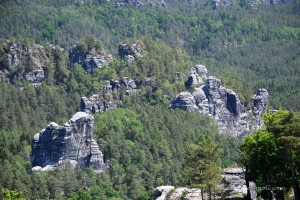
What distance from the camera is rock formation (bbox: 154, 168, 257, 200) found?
59781 mm

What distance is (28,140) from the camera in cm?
13588

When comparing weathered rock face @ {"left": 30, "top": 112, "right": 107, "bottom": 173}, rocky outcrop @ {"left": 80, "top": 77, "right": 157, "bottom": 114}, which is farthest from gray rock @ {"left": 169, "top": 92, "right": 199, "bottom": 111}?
weathered rock face @ {"left": 30, "top": 112, "right": 107, "bottom": 173}

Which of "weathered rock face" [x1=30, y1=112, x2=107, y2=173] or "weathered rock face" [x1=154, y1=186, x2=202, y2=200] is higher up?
"weathered rock face" [x1=30, y1=112, x2=107, y2=173]

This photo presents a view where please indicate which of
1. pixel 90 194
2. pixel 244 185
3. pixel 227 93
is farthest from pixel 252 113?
pixel 244 185

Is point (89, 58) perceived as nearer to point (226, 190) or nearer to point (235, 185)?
point (235, 185)

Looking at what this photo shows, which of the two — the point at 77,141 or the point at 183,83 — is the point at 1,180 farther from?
the point at 183,83

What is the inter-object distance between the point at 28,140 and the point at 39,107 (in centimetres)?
2099

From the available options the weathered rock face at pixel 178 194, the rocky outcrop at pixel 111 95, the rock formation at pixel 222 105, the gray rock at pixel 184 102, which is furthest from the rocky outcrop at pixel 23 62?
the weathered rock face at pixel 178 194

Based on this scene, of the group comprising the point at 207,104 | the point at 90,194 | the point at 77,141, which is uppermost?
the point at 207,104

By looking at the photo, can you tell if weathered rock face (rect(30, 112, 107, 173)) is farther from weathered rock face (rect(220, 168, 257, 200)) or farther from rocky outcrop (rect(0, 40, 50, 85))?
weathered rock face (rect(220, 168, 257, 200))

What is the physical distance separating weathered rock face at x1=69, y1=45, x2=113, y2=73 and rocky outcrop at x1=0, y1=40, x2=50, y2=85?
640cm

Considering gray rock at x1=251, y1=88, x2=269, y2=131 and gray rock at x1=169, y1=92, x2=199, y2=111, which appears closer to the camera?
gray rock at x1=169, y1=92, x2=199, y2=111

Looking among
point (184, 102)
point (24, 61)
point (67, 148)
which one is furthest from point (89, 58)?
point (67, 148)

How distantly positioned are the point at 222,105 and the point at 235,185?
10059 centimetres
